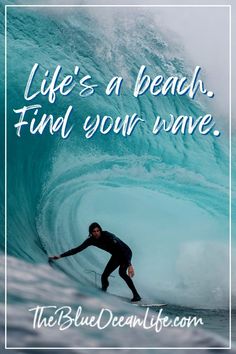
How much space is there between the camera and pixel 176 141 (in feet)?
11.9

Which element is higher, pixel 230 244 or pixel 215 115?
pixel 215 115

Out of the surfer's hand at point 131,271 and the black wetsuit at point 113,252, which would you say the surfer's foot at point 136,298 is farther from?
the surfer's hand at point 131,271

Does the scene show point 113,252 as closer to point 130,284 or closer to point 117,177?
point 130,284

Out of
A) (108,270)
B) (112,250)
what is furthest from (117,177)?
(108,270)

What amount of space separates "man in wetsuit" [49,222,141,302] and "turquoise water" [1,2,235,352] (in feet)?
0.13

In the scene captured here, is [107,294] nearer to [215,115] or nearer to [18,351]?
[18,351]

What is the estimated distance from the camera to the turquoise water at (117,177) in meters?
3.59

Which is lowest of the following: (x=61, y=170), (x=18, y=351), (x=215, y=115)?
(x=18, y=351)

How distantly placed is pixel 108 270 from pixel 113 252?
0.37 ft

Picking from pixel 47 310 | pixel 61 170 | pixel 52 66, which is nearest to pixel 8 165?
pixel 61 170

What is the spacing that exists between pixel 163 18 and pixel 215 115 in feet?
2.20

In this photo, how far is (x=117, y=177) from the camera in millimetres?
3639

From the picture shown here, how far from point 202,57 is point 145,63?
351 millimetres

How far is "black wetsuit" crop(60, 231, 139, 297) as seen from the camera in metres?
3.59
